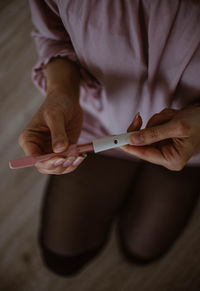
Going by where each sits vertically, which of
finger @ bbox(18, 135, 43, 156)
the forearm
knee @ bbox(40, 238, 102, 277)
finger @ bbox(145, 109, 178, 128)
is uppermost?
the forearm

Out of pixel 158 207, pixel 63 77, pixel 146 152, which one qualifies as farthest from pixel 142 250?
pixel 63 77

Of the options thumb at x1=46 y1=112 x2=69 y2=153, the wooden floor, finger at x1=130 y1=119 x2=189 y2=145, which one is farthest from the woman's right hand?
the wooden floor

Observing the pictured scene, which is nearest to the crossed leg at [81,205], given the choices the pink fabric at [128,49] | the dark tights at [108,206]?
the dark tights at [108,206]

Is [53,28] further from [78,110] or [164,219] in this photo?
[164,219]

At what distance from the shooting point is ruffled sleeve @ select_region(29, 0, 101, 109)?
0.44 metres

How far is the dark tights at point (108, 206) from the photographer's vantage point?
1.96 feet

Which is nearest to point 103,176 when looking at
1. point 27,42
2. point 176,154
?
point 176,154

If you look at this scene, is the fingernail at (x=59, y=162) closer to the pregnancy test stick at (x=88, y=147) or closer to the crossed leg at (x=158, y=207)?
the pregnancy test stick at (x=88, y=147)

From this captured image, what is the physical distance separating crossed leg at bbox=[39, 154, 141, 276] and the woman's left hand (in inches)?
7.7

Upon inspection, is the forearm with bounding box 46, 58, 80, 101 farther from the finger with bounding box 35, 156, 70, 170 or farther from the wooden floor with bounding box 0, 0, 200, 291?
the wooden floor with bounding box 0, 0, 200, 291

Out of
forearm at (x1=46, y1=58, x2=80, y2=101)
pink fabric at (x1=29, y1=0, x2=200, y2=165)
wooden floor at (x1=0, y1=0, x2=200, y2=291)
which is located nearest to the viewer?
pink fabric at (x1=29, y1=0, x2=200, y2=165)

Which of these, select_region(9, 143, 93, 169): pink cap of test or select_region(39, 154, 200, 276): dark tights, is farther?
Answer: select_region(39, 154, 200, 276): dark tights

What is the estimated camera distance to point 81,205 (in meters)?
0.60

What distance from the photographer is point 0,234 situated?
0.84 metres
